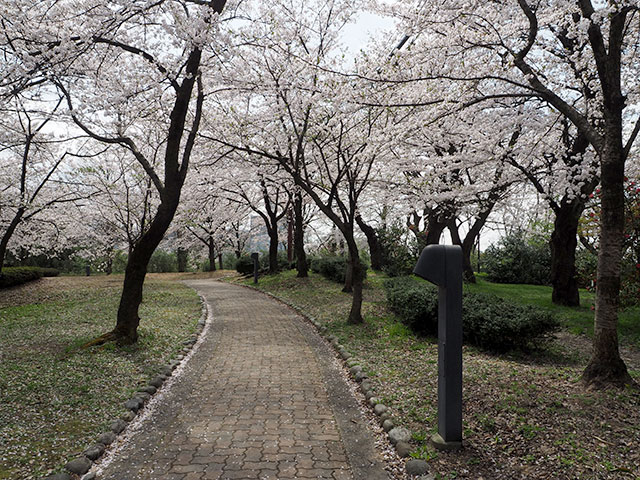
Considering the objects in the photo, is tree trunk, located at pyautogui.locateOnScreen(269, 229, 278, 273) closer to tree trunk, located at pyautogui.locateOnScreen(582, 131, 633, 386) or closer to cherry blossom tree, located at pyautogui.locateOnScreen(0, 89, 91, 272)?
cherry blossom tree, located at pyautogui.locateOnScreen(0, 89, 91, 272)

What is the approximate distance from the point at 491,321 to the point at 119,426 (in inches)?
220

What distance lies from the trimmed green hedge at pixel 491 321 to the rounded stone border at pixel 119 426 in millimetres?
4496

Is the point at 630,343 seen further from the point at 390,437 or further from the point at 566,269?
the point at 390,437

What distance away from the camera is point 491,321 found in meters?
6.89

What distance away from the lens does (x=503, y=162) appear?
10945 millimetres

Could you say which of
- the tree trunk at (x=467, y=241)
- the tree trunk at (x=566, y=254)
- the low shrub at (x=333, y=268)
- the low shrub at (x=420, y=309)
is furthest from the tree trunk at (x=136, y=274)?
the tree trunk at (x=467, y=241)

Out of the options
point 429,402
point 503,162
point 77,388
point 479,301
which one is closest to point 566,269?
point 503,162

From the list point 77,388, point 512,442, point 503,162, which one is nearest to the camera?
point 512,442

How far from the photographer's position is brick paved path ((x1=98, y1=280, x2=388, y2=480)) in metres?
3.40

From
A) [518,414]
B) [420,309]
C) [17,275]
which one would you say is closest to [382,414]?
[518,414]

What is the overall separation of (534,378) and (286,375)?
3.29 meters

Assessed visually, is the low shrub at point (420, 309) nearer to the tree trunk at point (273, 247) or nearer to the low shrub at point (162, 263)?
the tree trunk at point (273, 247)

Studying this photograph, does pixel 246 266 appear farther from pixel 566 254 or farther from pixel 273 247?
pixel 566 254

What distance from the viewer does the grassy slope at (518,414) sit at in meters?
3.27
